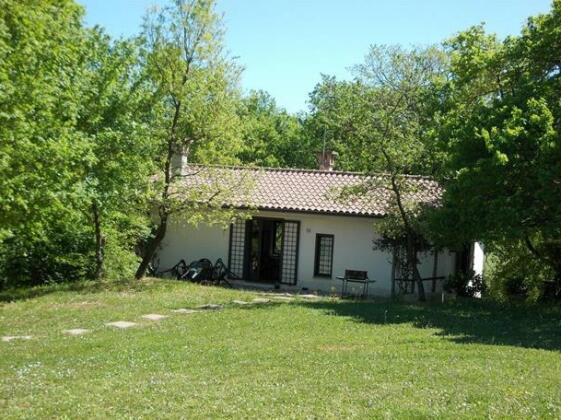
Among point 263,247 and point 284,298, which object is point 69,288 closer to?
point 284,298

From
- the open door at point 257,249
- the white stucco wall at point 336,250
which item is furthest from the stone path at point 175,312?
the open door at point 257,249

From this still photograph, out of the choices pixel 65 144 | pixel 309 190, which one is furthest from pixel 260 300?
pixel 65 144

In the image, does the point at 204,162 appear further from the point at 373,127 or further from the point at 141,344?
the point at 141,344

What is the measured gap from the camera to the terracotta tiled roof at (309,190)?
19.8m

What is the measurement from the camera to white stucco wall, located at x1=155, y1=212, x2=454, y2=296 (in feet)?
72.9

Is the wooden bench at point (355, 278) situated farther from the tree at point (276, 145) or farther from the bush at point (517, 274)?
the tree at point (276, 145)

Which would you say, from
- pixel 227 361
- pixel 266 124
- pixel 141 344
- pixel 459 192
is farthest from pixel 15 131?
pixel 266 124

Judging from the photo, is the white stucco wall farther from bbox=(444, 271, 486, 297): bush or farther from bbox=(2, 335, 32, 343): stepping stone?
bbox=(2, 335, 32, 343): stepping stone

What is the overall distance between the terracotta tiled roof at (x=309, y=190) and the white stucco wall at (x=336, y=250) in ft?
1.57

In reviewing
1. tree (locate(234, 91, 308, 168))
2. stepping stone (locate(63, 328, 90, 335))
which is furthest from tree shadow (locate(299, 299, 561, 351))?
tree (locate(234, 91, 308, 168))

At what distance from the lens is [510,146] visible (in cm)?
1482

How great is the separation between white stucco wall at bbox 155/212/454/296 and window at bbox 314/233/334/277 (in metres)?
0.15

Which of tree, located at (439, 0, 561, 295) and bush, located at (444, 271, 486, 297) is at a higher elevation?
tree, located at (439, 0, 561, 295)

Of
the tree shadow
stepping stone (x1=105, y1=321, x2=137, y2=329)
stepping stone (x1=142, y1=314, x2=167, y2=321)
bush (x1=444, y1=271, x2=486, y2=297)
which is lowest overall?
stepping stone (x1=105, y1=321, x2=137, y2=329)
